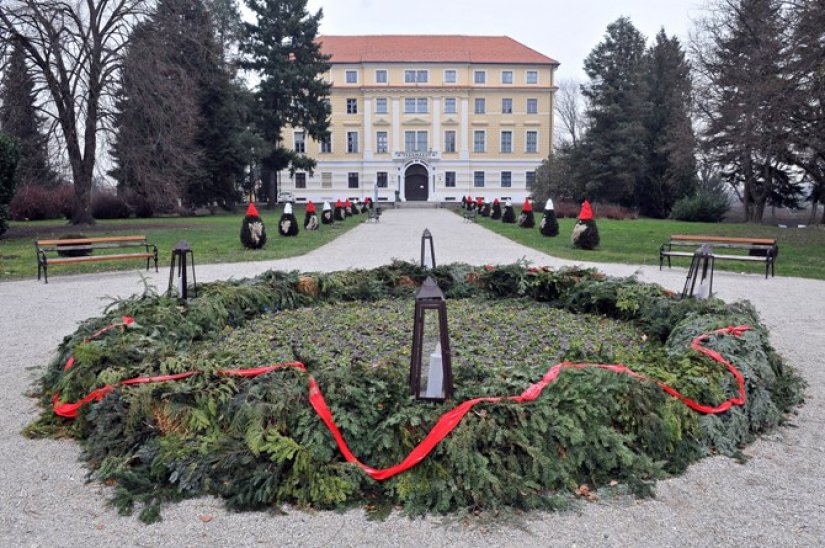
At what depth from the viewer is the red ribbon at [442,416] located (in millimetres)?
Answer: 3400

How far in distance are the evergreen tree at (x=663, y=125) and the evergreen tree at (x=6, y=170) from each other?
107ft

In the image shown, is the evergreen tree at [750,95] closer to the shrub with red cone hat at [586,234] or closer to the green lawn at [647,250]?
the green lawn at [647,250]

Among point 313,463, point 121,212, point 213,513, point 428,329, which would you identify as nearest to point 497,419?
point 313,463

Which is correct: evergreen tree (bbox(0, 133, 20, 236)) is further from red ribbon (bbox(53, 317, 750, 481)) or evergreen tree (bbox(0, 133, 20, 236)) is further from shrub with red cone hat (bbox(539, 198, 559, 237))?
red ribbon (bbox(53, 317, 750, 481))

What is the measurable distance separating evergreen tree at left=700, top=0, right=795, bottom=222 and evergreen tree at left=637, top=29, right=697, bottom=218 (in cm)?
315

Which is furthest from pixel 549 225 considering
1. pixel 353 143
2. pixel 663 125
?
pixel 353 143

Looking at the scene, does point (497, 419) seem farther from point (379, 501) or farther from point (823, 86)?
point (823, 86)

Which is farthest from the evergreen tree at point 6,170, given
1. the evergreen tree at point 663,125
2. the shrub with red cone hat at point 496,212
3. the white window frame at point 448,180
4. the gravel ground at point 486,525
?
the white window frame at point 448,180

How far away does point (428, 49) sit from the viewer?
65188mm

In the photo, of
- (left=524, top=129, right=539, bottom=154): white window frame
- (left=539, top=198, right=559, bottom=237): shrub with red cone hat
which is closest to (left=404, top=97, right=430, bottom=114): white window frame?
(left=524, top=129, right=539, bottom=154): white window frame

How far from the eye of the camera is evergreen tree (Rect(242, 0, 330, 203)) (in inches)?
1735

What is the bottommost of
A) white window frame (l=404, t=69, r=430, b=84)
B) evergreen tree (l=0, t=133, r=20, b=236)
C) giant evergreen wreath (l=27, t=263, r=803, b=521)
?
giant evergreen wreath (l=27, t=263, r=803, b=521)

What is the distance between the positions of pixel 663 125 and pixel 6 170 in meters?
36.2

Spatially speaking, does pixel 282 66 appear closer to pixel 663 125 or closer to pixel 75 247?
pixel 663 125
